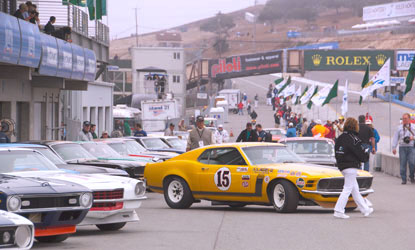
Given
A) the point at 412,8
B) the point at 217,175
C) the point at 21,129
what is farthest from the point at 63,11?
the point at 412,8

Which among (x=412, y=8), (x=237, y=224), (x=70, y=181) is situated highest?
(x=412, y=8)

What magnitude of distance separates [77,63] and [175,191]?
14.7 meters

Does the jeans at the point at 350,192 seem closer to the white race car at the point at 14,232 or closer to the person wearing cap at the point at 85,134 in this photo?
the white race car at the point at 14,232

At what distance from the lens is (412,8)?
171625mm

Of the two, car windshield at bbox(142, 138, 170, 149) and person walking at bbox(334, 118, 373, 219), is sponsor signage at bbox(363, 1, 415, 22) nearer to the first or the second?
car windshield at bbox(142, 138, 170, 149)

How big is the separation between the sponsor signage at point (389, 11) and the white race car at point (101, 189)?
16466 cm

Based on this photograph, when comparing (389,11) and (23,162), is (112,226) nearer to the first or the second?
(23,162)

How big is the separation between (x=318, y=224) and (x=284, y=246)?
99.1 inches

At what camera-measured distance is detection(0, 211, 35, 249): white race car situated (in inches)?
300

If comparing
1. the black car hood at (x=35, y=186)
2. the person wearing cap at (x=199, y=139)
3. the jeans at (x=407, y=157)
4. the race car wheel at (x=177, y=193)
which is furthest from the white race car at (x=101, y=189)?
the jeans at (x=407, y=157)

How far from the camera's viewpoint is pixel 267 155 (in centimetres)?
1502

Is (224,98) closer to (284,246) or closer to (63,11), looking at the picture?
(63,11)

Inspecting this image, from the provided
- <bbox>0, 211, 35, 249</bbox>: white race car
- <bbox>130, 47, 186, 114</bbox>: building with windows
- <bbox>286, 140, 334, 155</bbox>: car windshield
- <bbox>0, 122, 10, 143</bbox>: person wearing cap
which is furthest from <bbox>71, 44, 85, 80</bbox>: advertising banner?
<bbox>130, 47, 186, 114</bbox>: building with windows

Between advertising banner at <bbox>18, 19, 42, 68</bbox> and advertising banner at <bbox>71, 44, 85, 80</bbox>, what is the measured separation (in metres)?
4.59
